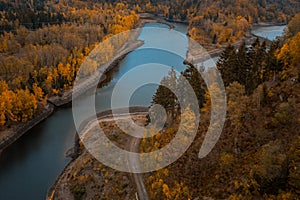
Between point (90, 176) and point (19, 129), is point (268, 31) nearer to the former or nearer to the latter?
point (19, 129)

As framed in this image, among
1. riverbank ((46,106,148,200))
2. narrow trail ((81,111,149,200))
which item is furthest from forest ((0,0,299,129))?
riverbank ((46,106,148,200))

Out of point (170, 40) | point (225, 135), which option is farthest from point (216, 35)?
point (225, 135)

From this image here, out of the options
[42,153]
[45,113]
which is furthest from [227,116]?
[45,113]

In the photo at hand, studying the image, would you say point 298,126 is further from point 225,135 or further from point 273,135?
point 225,135

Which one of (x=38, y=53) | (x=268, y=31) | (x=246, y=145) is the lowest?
(x=268, y=31)

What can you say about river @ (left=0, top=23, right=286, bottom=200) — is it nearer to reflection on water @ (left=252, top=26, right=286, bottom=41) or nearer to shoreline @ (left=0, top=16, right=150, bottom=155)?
shoreline @ (left=0, top=16, right=150, bottom=155)

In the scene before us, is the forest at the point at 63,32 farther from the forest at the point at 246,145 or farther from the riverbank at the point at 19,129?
the forest at the point at 246,145
